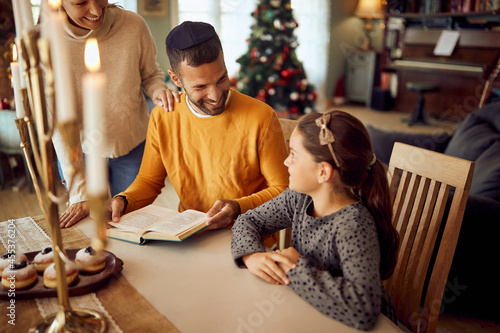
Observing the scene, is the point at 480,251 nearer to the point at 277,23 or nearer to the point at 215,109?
the point at 215,109

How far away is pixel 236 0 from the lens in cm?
573

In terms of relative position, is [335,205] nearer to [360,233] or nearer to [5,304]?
[360,233]

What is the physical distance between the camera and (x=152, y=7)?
194 inches

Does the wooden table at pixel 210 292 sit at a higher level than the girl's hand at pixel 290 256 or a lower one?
lower

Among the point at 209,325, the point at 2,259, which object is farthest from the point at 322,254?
the point at 2,259

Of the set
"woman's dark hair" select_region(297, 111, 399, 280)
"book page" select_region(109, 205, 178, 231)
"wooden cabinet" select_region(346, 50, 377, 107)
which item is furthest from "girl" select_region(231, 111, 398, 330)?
"wooden cabinet" select_region(346, 50, 377, 107)

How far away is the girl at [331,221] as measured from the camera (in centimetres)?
89

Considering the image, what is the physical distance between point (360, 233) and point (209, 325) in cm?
38

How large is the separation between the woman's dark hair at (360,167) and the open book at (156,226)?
397 millimetres

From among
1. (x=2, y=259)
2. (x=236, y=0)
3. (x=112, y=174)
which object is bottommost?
(x=112, y=174)

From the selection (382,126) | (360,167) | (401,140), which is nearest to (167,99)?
(360,167)

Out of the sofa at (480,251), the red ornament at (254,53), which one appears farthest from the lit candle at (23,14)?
the red ornament at (254,53)

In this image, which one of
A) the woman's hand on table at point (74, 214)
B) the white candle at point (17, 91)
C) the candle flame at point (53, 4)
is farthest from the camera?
the woman's hand on table at point (74, 214)

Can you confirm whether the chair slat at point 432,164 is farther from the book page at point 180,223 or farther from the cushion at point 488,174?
the cushion at point 488,174
